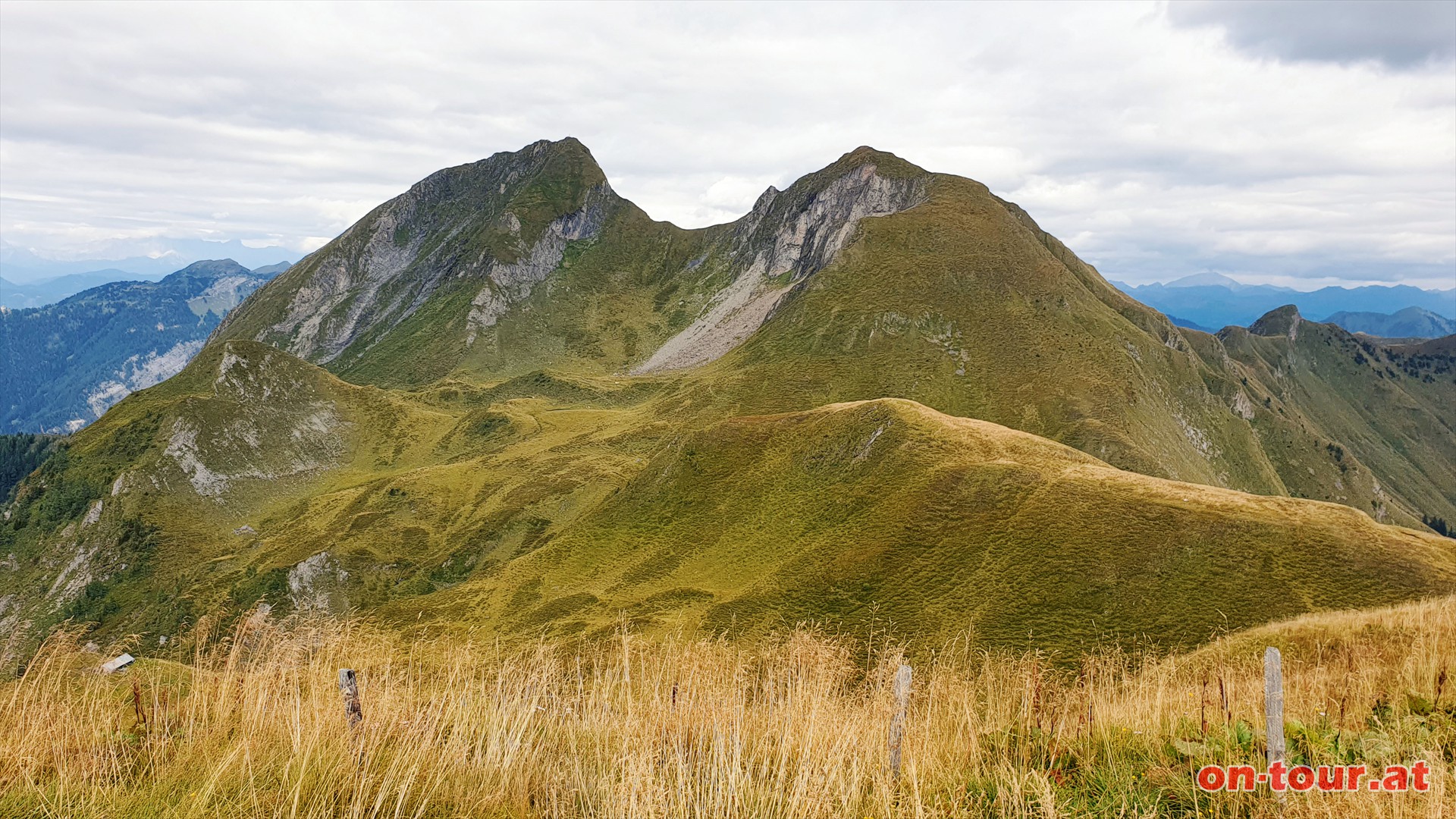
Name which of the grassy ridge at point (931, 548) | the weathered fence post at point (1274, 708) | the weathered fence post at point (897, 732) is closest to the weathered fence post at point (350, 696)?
the weathered fence post at point (897, 732)

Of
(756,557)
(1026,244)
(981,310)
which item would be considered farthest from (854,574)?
(1026,244)

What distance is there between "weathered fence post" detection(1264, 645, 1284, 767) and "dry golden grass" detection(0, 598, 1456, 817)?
0.50m

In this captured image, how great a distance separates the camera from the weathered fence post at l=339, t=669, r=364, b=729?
25.0ft

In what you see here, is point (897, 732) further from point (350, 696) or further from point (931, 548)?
point (931, 548)

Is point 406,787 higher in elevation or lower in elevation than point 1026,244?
lower

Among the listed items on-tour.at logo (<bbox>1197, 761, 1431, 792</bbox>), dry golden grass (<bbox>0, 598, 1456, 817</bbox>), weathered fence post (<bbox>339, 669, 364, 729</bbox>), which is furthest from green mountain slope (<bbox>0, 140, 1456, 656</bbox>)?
on-tour.at logo (<bbox>1197, 761, 1431, 792</bbox>)

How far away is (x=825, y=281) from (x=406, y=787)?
15829 centimetres

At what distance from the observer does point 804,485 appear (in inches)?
2408


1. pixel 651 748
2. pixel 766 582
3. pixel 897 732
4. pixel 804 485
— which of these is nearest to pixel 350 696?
pixel 651 748

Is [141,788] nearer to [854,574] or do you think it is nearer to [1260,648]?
[1260,648]

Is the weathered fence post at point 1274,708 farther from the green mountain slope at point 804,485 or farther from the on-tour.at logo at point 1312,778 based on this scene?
the green mountain slope at point 804,485

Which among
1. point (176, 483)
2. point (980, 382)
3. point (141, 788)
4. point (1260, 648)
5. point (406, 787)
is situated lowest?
point (176, 483)

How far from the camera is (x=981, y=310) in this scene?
14325 centimetres

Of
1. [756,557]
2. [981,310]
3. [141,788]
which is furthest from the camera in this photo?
[981,310]
